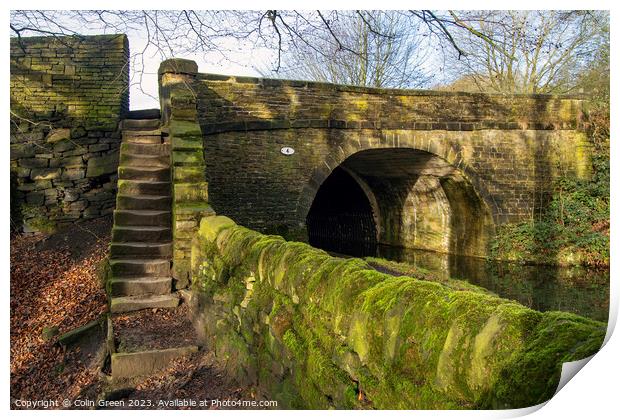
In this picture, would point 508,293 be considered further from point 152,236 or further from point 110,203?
point 110,203

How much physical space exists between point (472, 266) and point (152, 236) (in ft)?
30.7

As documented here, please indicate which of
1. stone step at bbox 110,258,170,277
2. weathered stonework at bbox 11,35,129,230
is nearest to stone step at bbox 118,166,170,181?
stone step at bbox 110,258,170,277

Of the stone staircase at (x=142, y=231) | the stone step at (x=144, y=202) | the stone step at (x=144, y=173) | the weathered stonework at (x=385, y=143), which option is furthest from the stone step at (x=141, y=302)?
the weathered stonework at (x=385, y=143)

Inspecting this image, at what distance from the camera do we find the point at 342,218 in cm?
1967

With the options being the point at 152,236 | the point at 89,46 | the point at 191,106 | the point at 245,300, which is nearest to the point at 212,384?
the point at 245,300

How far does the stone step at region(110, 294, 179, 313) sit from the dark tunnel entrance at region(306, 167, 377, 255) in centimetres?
1145

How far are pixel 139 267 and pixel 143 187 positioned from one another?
1320mm

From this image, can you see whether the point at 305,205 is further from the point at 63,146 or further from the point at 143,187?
the point at 63,146

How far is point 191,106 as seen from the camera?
7184 mm

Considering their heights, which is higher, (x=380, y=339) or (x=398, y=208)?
(x=398, y=208)

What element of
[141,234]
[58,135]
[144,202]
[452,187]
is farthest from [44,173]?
[452,187]

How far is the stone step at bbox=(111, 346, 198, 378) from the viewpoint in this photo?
4.42 meters

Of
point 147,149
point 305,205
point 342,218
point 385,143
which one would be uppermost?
point 385,143

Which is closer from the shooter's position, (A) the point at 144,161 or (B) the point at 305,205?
(A) the point at 144,161
